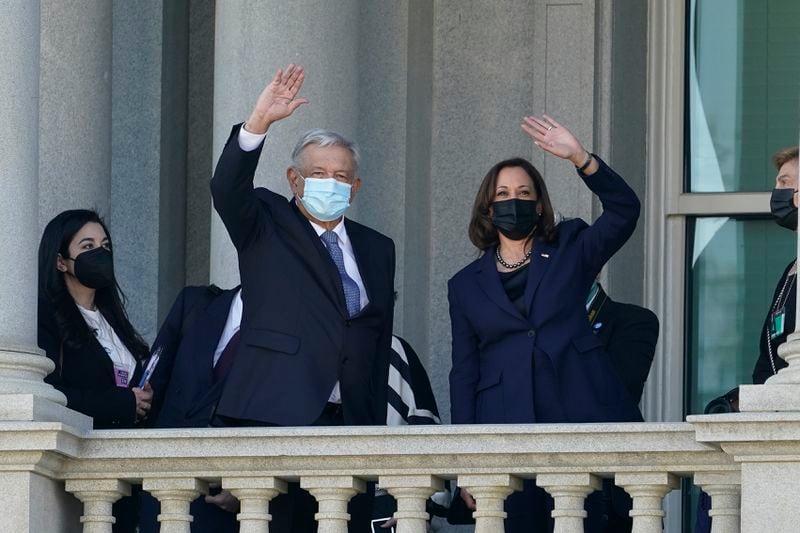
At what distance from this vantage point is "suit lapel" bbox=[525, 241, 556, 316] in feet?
37.0

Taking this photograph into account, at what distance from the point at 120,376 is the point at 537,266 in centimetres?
224

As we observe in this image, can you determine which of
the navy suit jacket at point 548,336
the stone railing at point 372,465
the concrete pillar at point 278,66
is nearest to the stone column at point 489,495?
the stone railing at point 372,465

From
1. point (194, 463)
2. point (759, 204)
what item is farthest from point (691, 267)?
point (194, 463)

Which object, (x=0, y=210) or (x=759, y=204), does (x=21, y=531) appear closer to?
(x=0, y=210)

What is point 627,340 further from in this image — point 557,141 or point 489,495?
point 489,495

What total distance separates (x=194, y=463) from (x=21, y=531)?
823 mm

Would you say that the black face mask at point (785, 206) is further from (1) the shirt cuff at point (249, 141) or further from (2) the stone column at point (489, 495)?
(1) the shirt cuff at point (249, 141)

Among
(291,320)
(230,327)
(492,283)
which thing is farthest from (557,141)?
(230,327)

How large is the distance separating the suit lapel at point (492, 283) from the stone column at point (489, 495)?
101 cm

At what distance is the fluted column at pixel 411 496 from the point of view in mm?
10570

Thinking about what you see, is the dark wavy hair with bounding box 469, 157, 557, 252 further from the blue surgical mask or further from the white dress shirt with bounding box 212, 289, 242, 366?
the white dress shirt with bounding box 212, 289, 242, 366

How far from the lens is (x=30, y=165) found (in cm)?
1123

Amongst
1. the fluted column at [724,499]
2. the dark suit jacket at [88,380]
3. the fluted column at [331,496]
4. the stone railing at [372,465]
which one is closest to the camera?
the fluted column at [724,499]

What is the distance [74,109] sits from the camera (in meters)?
13.9
